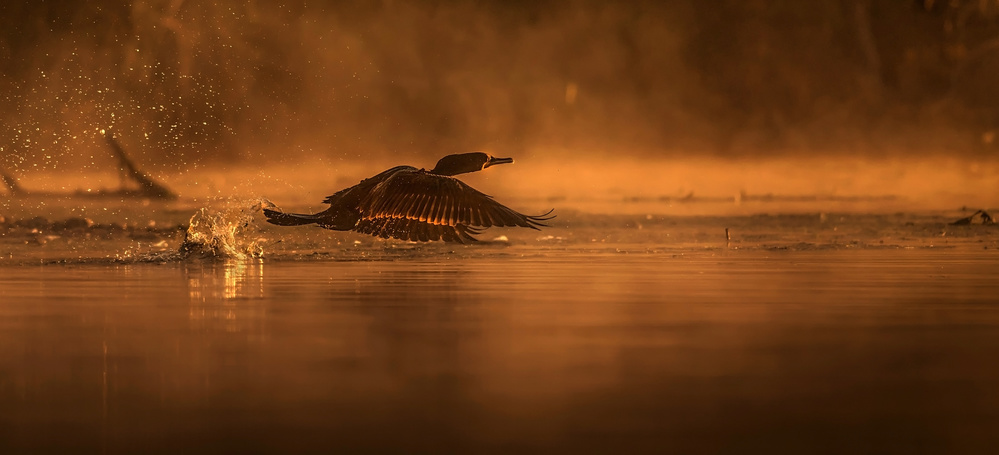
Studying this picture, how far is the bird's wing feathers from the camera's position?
33.9ft

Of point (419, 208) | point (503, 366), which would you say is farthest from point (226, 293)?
point (503, 366)

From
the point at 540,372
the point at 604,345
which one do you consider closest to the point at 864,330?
the point at 604,345

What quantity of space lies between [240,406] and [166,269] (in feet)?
29.0

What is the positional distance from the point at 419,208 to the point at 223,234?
17.5 ft

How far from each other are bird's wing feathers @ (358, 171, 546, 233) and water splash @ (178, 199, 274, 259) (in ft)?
13.8

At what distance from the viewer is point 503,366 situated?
5.46m

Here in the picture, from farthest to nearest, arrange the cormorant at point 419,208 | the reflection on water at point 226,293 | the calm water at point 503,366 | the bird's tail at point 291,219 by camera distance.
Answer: the bird's tail at point 291,219 < the cormorant at point 419,208 < the reflection on water at point 226,293 < the calm water at point 503,366

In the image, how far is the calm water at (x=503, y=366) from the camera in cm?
395

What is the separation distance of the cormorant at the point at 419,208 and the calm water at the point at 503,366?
637 mm

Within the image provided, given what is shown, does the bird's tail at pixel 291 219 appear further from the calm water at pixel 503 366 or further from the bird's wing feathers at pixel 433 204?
the calm water at pixel 503 366

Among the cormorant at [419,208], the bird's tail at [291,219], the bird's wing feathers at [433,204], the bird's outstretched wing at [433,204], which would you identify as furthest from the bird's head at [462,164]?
the bird's tail at [291,219]

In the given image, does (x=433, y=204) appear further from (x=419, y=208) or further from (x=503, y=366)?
(x=503, y=366)

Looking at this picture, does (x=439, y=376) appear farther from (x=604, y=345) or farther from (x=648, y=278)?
(x=648, y=278)

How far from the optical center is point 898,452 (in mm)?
3682
